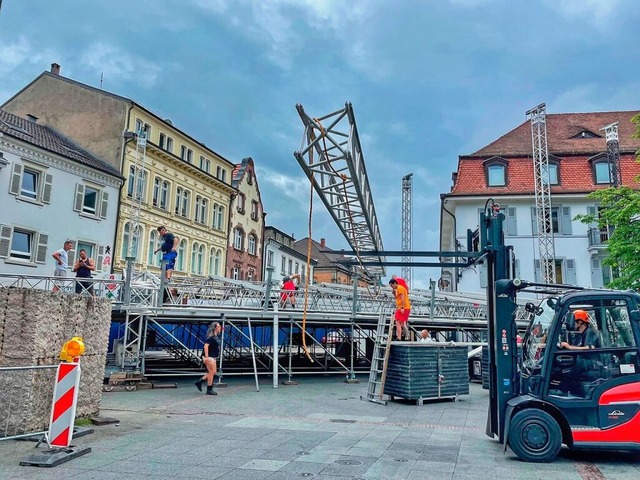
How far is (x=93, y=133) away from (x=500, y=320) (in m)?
27.7

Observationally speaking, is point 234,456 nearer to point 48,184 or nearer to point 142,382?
point 142,382

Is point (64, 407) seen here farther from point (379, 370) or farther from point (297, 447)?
point (379, 370)

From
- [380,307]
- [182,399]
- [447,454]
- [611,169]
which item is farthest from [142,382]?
[611,169]

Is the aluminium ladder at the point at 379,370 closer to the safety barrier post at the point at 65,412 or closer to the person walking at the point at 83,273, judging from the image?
the safety barrier post at the point at 65,412

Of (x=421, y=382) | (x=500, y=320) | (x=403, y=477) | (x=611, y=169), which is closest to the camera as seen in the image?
(x=403, y=477)

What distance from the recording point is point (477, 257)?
813 cm

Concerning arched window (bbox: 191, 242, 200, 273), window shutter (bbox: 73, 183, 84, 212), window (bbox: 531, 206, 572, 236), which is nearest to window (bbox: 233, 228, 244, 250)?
arched window (bbox: 191, 242, 200, 273)

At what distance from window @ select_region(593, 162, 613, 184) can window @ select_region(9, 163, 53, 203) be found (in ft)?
95.9

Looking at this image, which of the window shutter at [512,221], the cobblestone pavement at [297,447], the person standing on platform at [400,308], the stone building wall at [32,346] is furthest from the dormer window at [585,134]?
the stone building wall at [32,346]

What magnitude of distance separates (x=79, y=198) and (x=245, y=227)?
16.8 metres

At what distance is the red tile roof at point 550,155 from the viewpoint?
29641 mm

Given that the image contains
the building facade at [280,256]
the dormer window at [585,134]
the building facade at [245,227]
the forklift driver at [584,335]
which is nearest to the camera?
the forklift driver at [584,335]

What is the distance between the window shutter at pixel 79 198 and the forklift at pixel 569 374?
76.3 feet

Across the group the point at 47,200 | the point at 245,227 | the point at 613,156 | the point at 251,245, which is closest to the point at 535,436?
the point at 47,200
